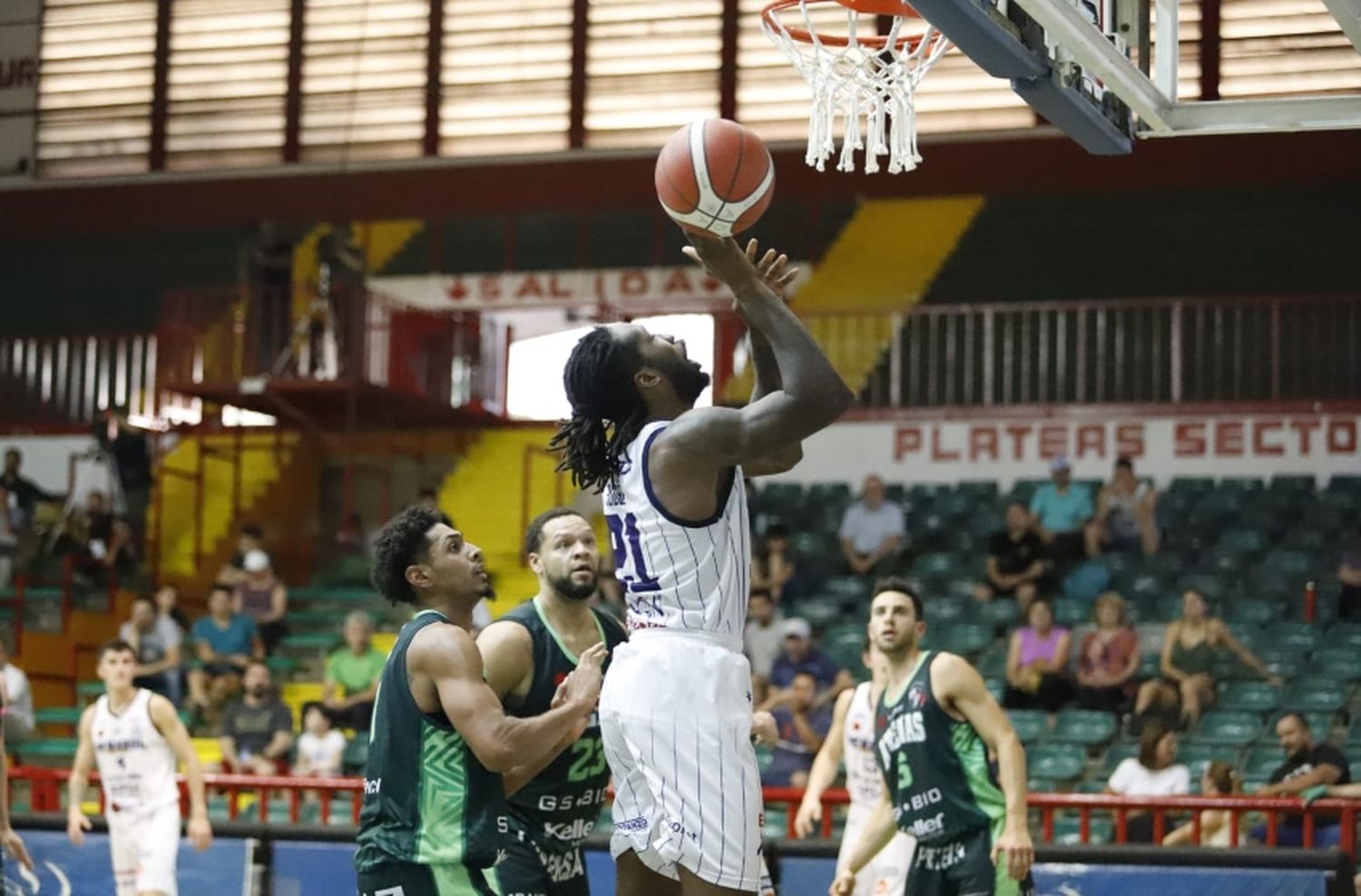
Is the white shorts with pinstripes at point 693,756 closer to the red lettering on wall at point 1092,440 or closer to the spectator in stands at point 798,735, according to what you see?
the spectator in stands at point 798,735

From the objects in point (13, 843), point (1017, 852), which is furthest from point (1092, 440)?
point (13, 843)

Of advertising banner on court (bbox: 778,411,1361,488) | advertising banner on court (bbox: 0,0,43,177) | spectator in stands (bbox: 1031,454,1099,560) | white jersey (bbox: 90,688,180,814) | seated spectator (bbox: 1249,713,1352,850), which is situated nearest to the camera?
white jersey (bbox: 90,688,180,814)

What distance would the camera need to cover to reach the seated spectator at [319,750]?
43.2 ft

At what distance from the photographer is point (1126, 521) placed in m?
15.1

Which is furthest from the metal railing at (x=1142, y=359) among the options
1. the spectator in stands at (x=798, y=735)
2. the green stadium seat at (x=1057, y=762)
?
the green stadium seat at (x=1057, y=762)

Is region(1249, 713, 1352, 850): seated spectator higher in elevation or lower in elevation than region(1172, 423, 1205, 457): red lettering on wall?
lower

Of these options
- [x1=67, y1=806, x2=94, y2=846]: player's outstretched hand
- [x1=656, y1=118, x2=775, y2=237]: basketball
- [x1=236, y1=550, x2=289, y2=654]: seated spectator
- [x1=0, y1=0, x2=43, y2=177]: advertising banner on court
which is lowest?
[x1=67, y1=806, x2=94, y2=846]: player's outstretched hand

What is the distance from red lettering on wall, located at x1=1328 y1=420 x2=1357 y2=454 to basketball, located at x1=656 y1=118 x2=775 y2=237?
40.0ft

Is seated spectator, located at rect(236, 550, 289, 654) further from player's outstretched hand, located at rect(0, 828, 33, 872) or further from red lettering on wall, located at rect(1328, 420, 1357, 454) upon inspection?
red lettering on wall, located at rect(1328, 420, 1357, 454)

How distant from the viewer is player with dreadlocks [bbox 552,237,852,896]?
4.71 m

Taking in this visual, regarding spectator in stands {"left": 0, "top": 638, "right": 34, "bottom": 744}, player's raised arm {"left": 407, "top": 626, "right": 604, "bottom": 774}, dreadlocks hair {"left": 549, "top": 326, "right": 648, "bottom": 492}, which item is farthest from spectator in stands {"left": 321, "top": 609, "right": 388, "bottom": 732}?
dreadlocks hair {"left": 549, "top": 326, "right": 648, "bottom": 492}

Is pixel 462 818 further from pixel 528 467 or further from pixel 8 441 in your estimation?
pixel 8 441

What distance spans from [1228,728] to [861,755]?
13.0ft

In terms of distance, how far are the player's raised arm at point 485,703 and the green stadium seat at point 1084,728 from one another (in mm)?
7644
